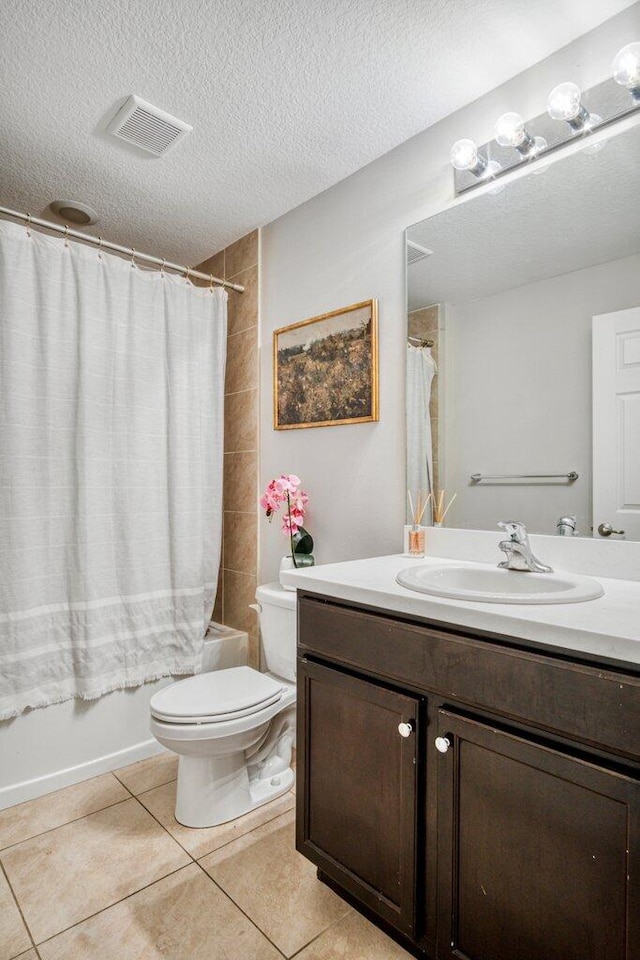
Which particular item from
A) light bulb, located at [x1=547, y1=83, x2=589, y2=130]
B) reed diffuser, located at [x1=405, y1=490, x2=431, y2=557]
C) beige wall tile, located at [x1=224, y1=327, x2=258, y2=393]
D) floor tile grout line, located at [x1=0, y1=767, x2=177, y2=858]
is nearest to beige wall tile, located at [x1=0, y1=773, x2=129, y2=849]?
floor tile grout line, located at [x1=0, y1=767, x2=177, y2=858]

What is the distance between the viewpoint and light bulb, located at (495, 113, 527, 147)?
1.50 m

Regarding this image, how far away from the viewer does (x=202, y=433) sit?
7.87 feet

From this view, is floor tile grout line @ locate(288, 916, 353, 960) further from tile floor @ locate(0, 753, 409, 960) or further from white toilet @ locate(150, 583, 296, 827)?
white toilet @ locate(150, 583, 296, 827)

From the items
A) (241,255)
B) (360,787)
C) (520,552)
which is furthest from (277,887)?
(241,255)

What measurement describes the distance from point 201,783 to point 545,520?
1357mm

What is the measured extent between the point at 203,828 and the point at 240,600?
1.05 metres

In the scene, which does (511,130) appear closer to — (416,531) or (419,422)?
(419,422)

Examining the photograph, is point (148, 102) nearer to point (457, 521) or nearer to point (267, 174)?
point (267, 174)

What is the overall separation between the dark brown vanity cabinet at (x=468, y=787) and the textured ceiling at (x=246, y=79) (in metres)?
1.55

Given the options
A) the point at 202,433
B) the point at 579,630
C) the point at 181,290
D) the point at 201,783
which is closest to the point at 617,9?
the point at 579,630

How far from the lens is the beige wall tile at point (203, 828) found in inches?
63.1

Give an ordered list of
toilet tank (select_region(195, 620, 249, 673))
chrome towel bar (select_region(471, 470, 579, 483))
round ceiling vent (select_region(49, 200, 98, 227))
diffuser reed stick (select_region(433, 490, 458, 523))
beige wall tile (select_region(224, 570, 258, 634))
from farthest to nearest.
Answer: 1. beige wall tile (select_region(224, 570, 258, 634))
2. toilet tank (select_region(195, 620, 249, 673))
3. round ceiling vent (select_region(49, 200, 98, 227))
4. diffuser reed stick (select_region(433, 490, 458, 523))
5. chrome towel bar (select_region(471, 470, 579, 483))

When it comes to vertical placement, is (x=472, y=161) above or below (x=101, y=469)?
above

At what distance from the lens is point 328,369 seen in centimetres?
215
